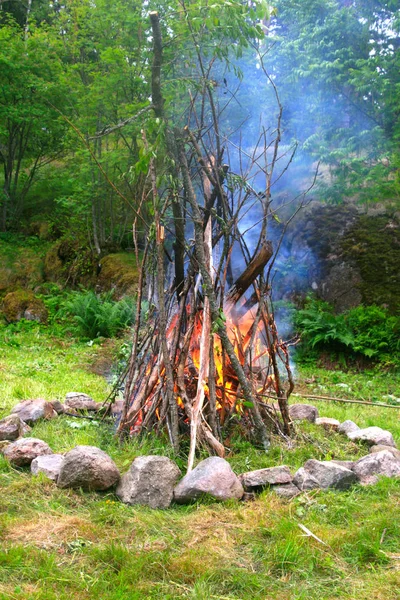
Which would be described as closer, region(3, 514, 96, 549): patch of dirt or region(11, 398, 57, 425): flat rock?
region(3, 514, 96, 549): patch of dirt

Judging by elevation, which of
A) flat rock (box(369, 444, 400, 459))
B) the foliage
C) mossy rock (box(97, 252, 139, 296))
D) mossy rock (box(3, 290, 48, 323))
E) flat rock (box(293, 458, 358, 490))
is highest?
mossy rock (box(97, 252, 139, 296))

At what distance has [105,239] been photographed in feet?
45.0

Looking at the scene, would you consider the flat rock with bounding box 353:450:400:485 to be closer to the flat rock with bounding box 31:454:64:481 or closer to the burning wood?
the burning wood

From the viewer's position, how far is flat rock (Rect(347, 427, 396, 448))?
4.31 m

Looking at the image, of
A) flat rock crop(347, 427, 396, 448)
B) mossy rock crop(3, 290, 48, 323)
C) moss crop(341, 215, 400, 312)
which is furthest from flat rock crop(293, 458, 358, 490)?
mossy rock crop(3, 290, 48, 323)

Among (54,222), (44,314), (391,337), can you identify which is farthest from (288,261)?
(54,222)

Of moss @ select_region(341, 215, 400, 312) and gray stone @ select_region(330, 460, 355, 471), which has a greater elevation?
moss @ select_region(341, 215, 400, 312)

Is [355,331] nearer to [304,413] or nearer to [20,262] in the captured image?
[304,413]

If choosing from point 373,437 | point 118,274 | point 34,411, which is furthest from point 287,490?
point 118,274

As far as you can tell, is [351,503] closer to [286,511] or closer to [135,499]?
[286,511]

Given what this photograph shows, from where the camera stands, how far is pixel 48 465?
345cm

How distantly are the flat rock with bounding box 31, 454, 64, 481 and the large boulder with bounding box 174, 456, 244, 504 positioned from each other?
0.71 metres

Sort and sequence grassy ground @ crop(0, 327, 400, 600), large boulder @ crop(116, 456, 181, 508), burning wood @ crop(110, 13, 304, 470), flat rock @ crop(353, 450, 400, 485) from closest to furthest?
grassy ground @ crop(0, 327, 400, 600) → large boulder @ crop(116, 456, 181, 508) → flat rock @ crop(353, 450, 400, 485) → burning wood @ crop(110, 13, 304, 470)

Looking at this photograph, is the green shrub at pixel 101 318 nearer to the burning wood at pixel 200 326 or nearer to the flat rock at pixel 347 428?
the burning wood at pixel 200 326
